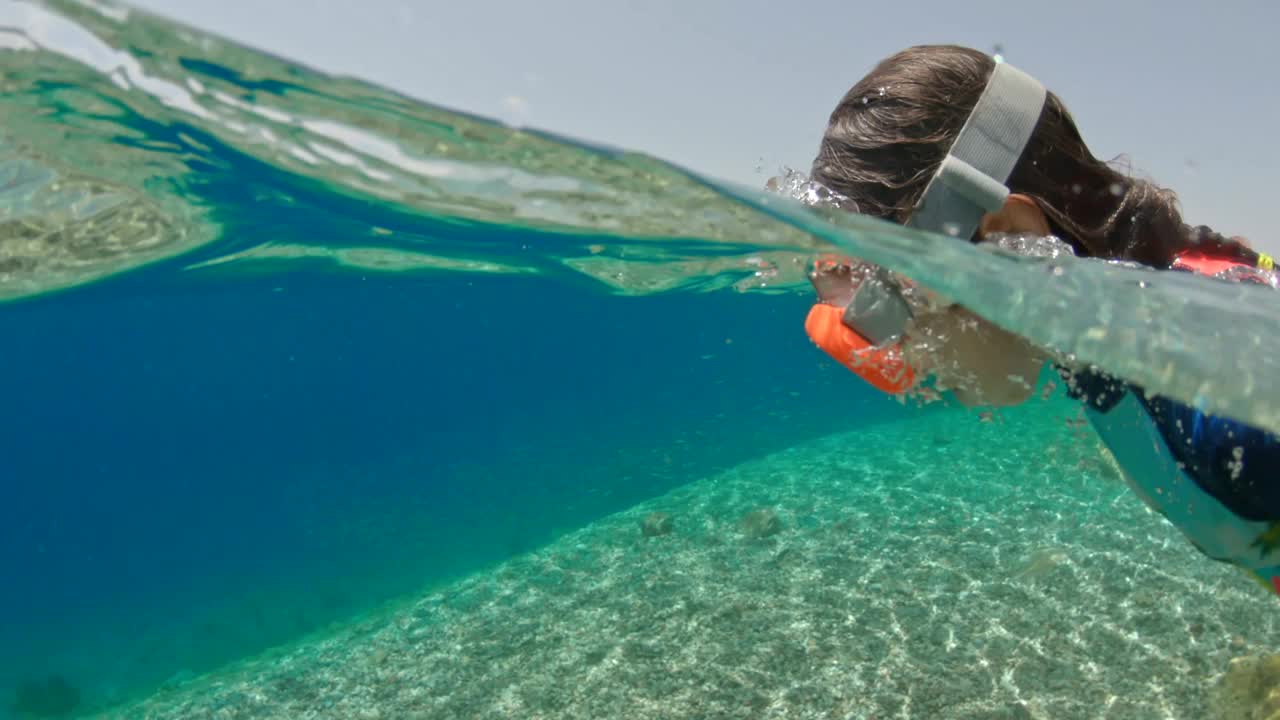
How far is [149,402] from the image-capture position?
58031 mm

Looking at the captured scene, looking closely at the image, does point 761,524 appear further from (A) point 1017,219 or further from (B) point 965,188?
(B) point 965,188

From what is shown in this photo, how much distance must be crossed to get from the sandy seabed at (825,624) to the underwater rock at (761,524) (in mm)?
35

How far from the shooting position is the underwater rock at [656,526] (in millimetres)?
11977

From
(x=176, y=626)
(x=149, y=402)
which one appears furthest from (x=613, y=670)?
(x=149, y=402)

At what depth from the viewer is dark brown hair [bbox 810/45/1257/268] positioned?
2.51m

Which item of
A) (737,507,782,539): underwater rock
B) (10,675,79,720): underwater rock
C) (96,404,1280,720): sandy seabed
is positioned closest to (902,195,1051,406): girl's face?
(96,404,1280,720): sandy seabed

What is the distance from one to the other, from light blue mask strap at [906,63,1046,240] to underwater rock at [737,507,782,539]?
9.16m

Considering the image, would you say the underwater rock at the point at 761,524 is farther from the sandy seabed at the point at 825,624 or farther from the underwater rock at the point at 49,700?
the underwater rock at the point at 49,700

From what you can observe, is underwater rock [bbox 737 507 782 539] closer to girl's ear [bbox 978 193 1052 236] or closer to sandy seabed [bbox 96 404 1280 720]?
sandy seabed [bbox 96 404 1280 720]

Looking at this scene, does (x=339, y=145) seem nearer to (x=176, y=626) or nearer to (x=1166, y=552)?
(x=1166, y=552)

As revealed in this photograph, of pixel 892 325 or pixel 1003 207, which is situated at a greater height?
pixel 1003 207

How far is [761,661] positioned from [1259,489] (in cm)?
580

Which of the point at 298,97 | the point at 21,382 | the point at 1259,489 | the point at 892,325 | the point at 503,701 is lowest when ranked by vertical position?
the point at 21,382

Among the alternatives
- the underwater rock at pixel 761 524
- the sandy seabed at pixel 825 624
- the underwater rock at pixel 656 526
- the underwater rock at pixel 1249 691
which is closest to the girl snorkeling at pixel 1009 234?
the underwater rock at pixel 1249 691
